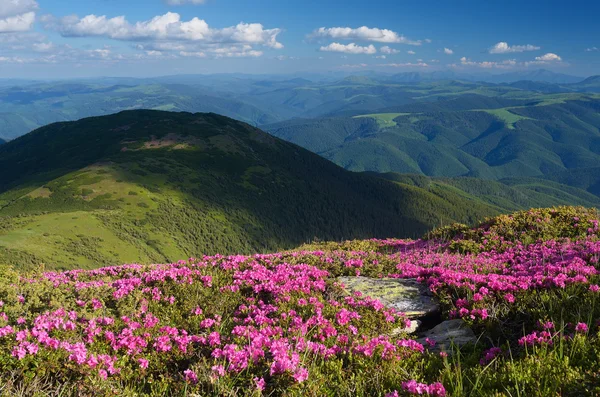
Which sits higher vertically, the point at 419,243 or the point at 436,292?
the point at 436,292

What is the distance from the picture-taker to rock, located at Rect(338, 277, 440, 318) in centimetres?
972

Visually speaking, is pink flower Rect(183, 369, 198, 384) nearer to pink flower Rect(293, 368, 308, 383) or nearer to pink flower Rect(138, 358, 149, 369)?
pink flower Rect(138, 358, 149, 369)

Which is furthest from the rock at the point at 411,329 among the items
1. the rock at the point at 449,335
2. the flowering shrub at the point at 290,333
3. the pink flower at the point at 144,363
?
the pink flower at the point at 144,363

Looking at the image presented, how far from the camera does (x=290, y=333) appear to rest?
7828 millimetres

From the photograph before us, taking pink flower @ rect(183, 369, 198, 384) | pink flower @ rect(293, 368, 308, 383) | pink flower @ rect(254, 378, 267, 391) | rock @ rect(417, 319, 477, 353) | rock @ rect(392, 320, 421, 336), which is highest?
pink flower @ rect(293, 368, 308, 383)

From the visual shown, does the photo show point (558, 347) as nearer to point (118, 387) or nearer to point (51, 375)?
point (118, 387)

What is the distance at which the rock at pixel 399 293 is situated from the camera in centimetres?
972

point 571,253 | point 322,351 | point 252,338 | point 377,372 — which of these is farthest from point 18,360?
point 571,253

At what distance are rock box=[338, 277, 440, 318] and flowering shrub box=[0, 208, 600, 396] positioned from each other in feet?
1.18

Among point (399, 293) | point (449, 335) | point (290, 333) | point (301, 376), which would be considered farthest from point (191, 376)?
point (399, 293)

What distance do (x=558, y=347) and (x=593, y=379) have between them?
127 centimetres

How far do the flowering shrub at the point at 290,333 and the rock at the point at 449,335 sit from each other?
0.68 ft

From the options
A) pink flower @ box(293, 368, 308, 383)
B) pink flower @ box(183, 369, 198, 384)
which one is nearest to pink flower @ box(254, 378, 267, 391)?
pink flower @ box(293, 368, 308, 383)

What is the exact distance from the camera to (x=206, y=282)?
1097cm
